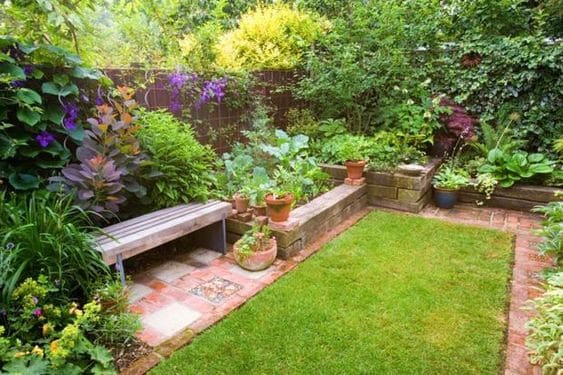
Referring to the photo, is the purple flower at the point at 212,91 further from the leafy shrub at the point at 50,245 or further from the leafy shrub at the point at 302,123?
the leafy shrub at the point at 50,245

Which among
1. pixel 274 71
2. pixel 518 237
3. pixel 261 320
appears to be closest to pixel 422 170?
pixel 518 237

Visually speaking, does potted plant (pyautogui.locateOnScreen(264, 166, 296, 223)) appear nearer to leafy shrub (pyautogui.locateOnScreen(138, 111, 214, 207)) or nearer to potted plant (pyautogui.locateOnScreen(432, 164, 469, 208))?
leafy shrub (pyautogui.locateOnScreen(138, 111, 214, 207))

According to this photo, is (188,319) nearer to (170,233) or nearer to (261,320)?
(261,320)

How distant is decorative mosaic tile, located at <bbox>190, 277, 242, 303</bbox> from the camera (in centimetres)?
251

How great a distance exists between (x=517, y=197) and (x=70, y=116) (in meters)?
4.54

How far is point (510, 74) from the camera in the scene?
14.7 feet

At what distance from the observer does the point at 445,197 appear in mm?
4227

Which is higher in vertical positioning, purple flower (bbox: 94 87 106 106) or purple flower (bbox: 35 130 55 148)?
purple flower (bbox: 94 87 106 106)

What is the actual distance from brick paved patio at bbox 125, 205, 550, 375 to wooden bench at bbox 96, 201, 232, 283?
0.17m

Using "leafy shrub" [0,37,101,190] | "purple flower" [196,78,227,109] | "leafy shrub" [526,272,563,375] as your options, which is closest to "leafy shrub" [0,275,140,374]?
"leafy shrub" [0,37,101,190]

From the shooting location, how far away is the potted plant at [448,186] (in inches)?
166

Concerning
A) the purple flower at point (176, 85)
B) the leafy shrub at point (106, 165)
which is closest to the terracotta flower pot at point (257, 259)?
the leafy shrub at point (106, 165)

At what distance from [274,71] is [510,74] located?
9.66 ft

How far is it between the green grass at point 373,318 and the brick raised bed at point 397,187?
0.93 m
